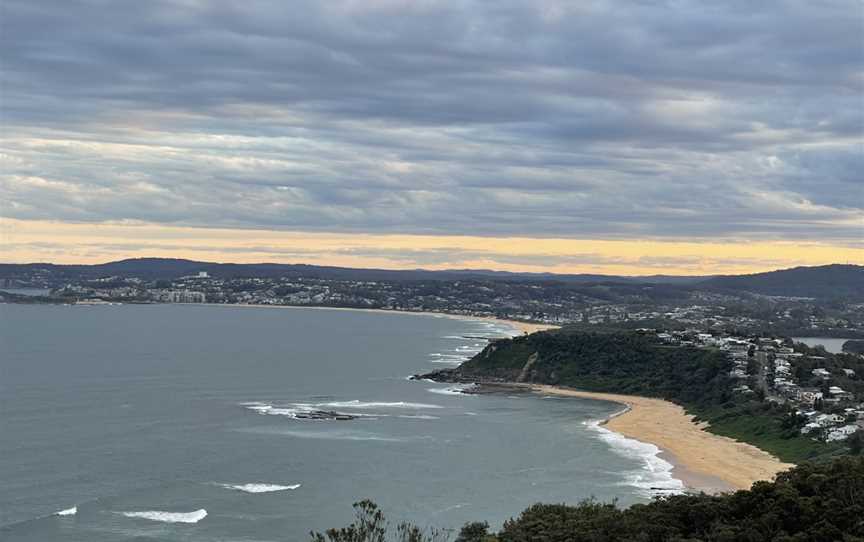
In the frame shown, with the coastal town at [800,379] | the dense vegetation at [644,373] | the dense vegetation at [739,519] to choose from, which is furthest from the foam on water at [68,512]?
the coastal town at [800,379]

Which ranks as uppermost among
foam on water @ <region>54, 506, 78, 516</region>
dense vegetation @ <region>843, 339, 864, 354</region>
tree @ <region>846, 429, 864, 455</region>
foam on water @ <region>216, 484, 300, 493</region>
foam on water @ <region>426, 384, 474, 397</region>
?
dense vegetation @ <region>843, 339, 864, 354</region>

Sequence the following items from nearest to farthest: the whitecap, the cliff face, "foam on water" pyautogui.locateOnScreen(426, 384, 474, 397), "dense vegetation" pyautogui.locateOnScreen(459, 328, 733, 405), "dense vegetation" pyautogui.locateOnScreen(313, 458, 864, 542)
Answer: "dense vegetation" pyautogui.locateOnScreen(313, 458, 864, 542) → the whitecap → "dense vegetation" pyautogui.locateOnScreen(459, 328, 733, 405) → the cliff face → "foam on water" pyautogui.locateOnScreen(426, 384, 474, 397)

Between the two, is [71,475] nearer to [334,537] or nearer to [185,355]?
[334,537]

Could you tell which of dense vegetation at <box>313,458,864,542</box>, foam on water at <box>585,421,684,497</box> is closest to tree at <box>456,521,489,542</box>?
dense vegetation at <box>313,458,864,542</box>

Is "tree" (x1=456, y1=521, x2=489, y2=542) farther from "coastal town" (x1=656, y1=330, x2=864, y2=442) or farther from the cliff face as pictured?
the cliff face

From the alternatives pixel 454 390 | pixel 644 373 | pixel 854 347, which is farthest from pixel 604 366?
pixel 854 347

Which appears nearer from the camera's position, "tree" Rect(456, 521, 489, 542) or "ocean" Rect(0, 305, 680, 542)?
"tree" Rect(456, 521, 489, 542)

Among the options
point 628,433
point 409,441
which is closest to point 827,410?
point 628,433
